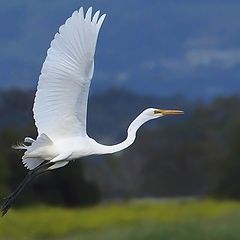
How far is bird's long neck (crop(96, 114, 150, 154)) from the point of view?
7.15 m

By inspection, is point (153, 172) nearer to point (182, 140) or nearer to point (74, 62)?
point (182, 140)

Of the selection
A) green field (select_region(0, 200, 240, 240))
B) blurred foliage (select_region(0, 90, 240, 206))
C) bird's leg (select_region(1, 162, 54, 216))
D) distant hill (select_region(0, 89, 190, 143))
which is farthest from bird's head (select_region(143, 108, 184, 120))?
distant hill (select_region(0, 89, 190, 143))

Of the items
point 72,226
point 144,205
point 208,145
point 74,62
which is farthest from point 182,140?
point 74,62

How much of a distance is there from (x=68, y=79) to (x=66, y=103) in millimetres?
158

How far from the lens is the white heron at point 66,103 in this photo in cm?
697

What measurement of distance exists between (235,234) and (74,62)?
A: 5.21m

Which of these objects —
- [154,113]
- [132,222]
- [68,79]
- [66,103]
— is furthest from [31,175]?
[132,222]

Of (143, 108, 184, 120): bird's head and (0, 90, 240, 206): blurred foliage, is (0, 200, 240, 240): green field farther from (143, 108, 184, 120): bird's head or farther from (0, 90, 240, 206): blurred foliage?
(143, 108, 184, 120): bird's head

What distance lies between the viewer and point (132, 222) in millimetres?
18984

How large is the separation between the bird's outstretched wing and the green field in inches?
52.6

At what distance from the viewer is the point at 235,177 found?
27.4 m

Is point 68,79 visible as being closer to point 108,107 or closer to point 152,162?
point 152,162

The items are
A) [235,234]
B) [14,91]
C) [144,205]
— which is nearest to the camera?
[235,234]

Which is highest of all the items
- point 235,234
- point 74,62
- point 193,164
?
point 74,62
